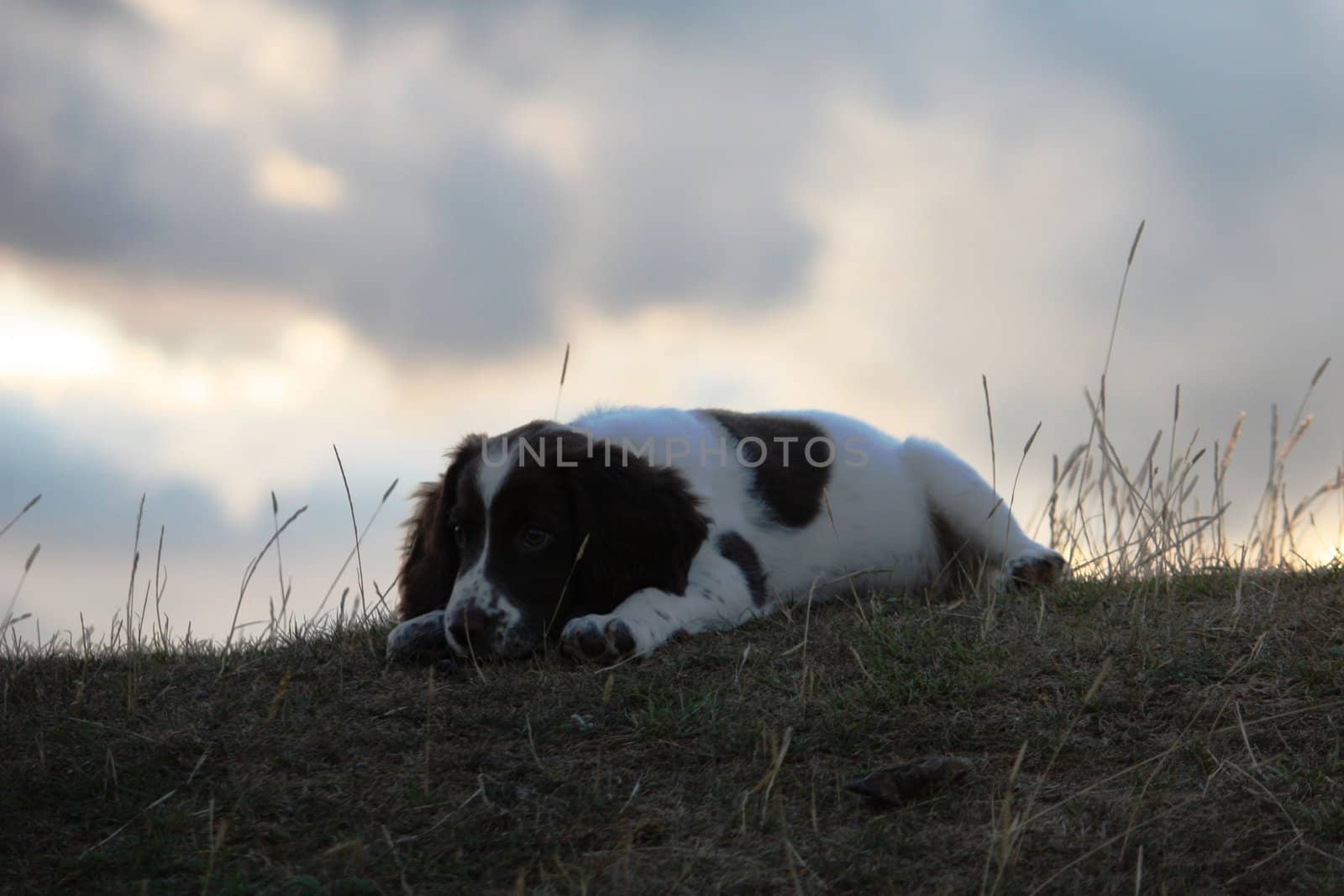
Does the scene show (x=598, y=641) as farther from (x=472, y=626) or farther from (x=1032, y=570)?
(x=1032, y=570)

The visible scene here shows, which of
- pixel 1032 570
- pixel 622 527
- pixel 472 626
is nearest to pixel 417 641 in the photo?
pixel 472 626

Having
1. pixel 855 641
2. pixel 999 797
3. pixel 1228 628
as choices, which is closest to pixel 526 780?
pixel 999 797

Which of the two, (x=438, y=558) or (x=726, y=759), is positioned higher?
(x=438, y=558)

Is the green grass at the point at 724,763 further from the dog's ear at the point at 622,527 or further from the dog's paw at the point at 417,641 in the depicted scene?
the dog's ear at the point at 622,527

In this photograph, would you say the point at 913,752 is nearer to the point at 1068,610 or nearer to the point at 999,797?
the point at 999,797

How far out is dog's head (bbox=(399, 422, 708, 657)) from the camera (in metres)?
4.12

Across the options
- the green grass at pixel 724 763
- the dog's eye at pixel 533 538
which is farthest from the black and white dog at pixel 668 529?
the green grass at pixel 724 763

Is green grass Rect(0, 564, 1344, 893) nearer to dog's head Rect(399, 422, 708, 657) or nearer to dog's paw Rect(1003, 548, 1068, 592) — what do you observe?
dog's head Rect(399, 422, 708, 657)

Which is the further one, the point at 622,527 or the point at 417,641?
the point at 622,527

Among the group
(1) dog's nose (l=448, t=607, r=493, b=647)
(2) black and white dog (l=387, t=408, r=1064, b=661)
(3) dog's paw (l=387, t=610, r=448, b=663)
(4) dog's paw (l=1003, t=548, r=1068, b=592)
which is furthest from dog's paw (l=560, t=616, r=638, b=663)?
(4) dog's paw (l=1003, t=548, r=1068, b=592)

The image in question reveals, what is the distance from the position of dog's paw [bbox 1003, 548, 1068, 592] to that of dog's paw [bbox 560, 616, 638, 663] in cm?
180

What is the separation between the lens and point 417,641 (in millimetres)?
4285

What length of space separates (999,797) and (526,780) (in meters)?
1.11

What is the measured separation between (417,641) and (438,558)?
41cm
